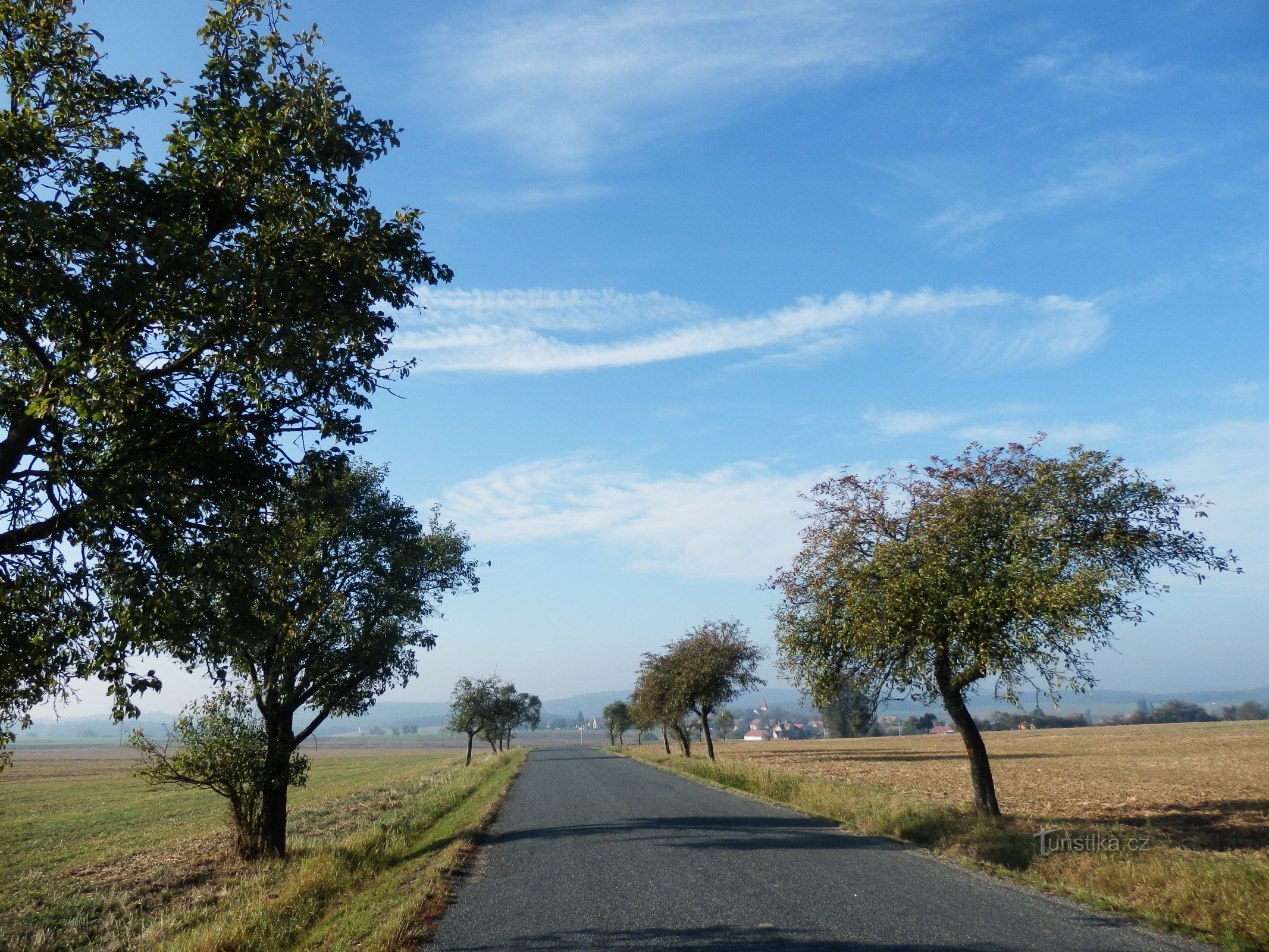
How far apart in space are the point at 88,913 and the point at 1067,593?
70.8 feet

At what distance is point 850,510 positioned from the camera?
1858 centimetres

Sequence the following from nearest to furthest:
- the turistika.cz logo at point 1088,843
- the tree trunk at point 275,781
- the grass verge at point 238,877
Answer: the grass verge at point 238,877
the turistika.cz logo at point 1088,843
the tree trunk at point 275,781

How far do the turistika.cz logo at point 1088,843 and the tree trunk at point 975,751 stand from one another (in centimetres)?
394

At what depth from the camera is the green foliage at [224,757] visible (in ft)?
61.0

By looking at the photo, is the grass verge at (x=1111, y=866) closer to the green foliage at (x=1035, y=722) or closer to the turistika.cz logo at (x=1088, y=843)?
the turistika.cz logo at (x=1088, y=843)

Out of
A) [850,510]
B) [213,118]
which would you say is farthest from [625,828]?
[213,118]

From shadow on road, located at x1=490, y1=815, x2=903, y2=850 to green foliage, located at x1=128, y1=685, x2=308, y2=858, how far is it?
22.0 feet

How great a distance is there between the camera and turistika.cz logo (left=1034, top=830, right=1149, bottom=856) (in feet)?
38.3

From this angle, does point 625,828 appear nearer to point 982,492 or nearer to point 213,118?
point 982,492

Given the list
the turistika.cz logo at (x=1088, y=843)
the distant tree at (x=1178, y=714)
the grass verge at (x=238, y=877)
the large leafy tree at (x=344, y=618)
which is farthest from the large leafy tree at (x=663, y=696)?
the distant tree at (x=1178, y=714)

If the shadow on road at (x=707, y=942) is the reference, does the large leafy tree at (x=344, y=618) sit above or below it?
above

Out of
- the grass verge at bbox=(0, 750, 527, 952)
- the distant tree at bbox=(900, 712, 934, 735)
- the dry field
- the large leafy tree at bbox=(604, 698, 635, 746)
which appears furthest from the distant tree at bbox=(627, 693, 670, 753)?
the distant tree at bbox=(900, 712, 934, 735)

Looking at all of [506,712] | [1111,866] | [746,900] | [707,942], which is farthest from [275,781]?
[506,712]

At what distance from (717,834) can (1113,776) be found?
3041cm
